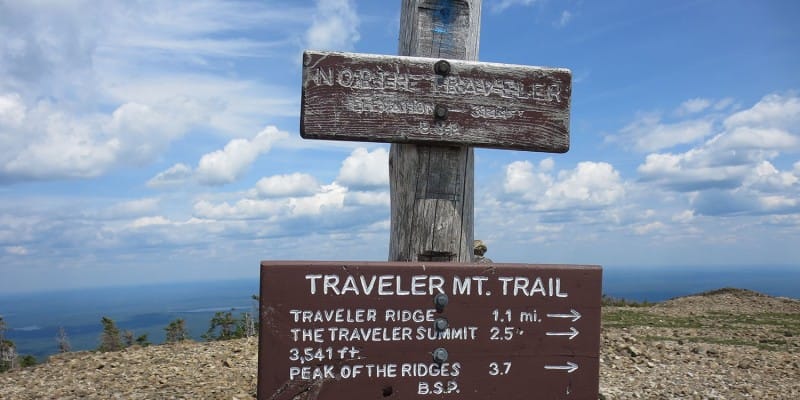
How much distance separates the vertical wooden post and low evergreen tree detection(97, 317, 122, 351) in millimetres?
8649

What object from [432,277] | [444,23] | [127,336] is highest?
[444,23]

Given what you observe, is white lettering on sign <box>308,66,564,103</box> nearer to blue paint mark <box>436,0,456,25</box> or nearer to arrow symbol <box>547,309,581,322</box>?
A: blue paint mark <box>436,0,456,25</box>

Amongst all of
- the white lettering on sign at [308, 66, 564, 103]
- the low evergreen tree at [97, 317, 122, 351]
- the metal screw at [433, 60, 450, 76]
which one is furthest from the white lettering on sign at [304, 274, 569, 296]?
the low evergreen tree at [97, 317, 122, 351]

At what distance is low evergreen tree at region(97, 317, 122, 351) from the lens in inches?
422

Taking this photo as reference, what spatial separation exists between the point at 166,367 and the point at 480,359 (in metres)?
6.63

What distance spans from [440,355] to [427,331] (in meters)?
0.13

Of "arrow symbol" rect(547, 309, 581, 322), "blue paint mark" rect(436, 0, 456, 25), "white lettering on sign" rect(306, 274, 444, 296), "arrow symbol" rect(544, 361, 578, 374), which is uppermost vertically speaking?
"blue paint mark" rect(436, 0, 456, 25)

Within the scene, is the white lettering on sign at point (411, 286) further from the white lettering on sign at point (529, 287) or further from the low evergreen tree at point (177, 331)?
the low evergreen tree at point (177, 331)

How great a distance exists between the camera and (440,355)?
3027mm

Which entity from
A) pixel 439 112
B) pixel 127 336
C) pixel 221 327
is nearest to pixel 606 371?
pixel 439 112

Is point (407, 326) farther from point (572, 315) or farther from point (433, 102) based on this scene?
point (433, 102)

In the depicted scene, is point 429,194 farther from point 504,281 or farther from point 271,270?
A: point 271,270

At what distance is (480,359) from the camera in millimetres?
3086

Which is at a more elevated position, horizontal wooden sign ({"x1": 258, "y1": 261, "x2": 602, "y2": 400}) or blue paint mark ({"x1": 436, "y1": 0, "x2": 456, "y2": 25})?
blue paint mark ({"x1": 436, "y1": 0, "x2": 456, "y2": 25})
